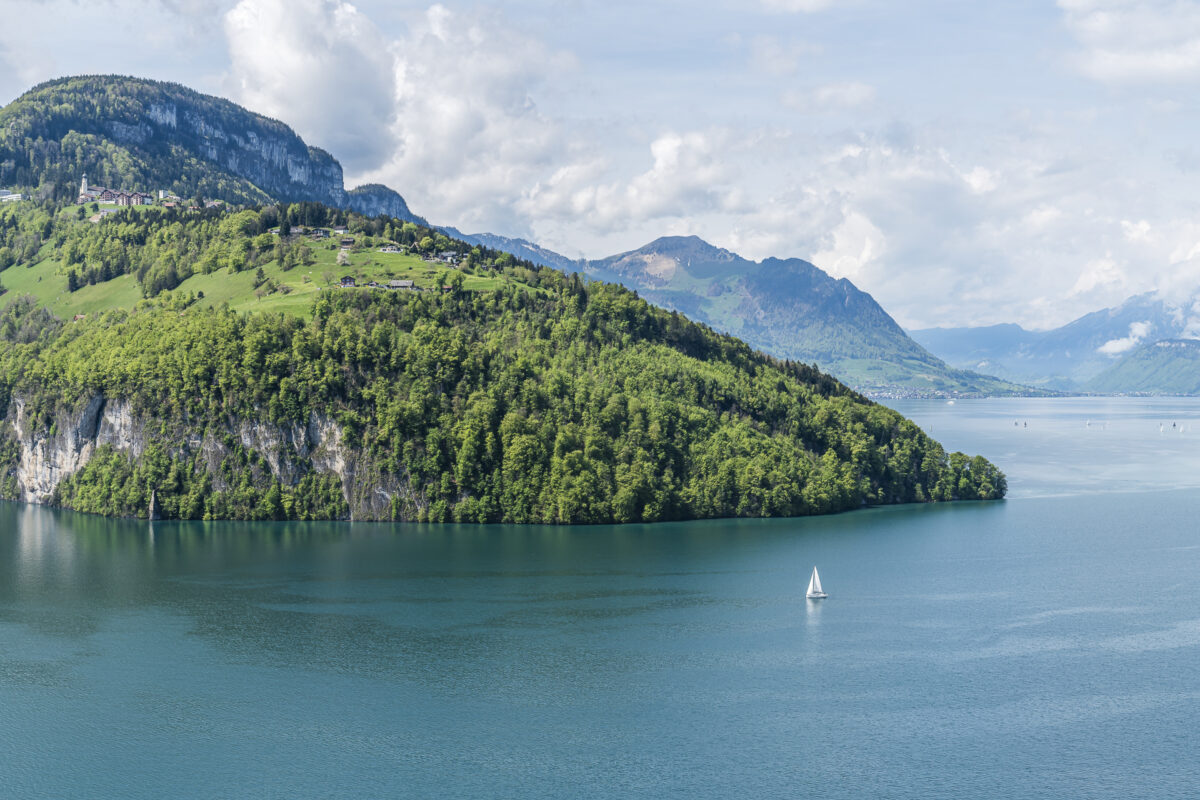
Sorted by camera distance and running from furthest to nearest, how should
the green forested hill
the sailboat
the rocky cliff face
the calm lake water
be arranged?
1. the rocky cliff face
2. the green forested hill
3. the sailboat
4. the calm lake water

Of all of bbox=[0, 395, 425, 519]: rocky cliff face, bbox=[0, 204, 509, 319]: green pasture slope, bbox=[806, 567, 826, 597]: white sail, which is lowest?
bbox=[806, 567, 826, 597]: white sail

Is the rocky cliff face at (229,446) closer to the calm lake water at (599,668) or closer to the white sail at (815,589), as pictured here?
the calm lake water at (599,668)

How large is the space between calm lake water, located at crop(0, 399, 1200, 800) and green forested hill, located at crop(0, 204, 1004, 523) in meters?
17.2

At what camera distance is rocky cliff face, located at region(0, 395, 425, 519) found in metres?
133

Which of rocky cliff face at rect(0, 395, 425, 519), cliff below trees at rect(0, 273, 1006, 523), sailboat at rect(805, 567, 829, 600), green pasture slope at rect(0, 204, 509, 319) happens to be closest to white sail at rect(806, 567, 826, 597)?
sailboat at rect(805, 567, 829, 600)

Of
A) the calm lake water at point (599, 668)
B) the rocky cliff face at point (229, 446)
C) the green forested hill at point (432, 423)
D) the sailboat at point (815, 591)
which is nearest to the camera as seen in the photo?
the calm lake water at point (599, 668)

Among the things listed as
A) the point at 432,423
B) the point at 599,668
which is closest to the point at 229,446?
the point at 432,423

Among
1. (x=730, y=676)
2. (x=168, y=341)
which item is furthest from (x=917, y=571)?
(x=168, y=341)

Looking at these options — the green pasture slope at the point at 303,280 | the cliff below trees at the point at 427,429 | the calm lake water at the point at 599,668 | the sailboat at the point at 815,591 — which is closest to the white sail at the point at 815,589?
the sailboat at the point at 815,591

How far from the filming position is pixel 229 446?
447ft

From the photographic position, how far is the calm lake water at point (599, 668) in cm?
5444

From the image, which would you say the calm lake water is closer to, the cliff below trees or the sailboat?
the sailboat

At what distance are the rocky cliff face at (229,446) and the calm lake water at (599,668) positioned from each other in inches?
672

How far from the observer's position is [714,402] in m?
152
